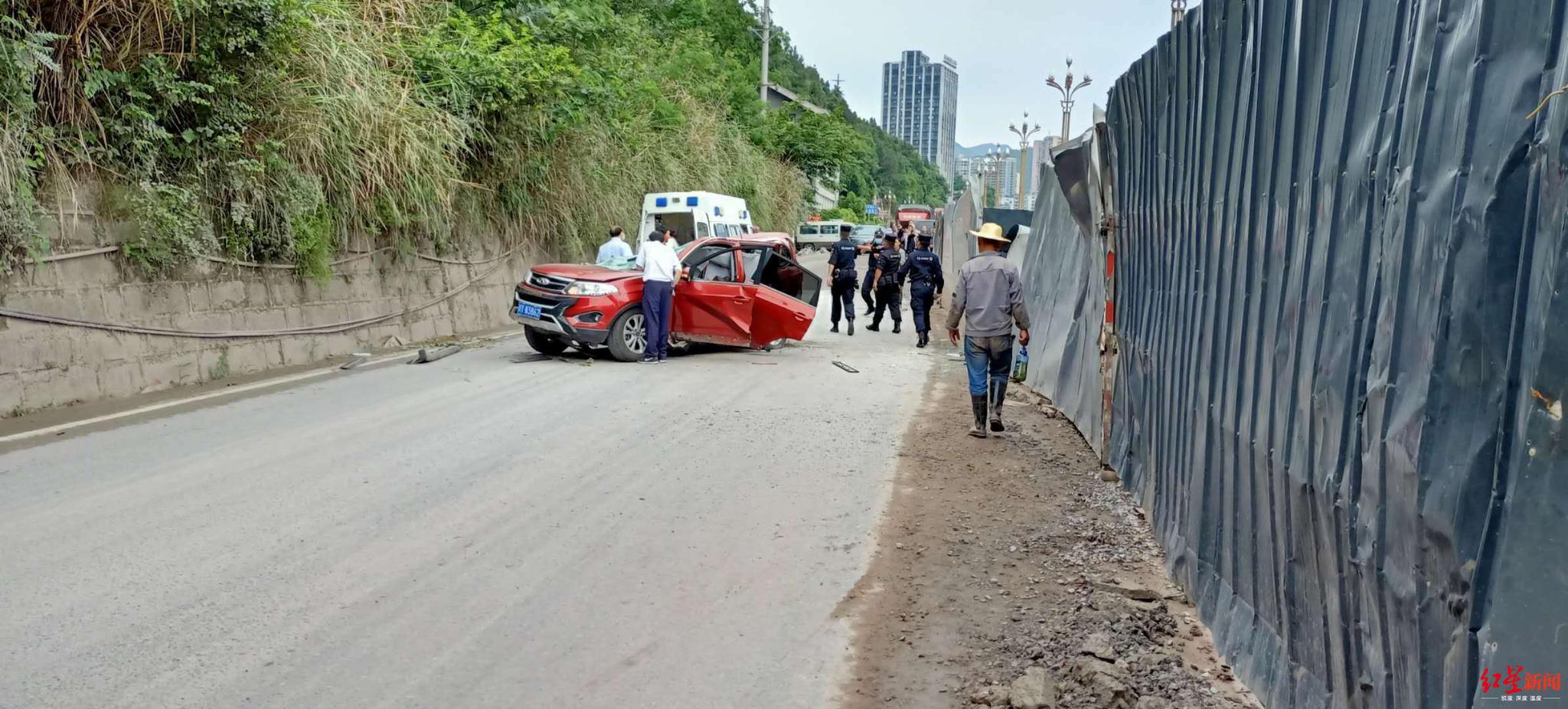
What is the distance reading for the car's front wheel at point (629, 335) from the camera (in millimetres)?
13406

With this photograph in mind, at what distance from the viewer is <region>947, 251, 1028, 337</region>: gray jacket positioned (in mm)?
9148

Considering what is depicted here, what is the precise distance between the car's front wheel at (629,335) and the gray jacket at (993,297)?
5.40 metres

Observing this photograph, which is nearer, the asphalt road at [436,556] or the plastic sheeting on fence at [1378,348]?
the plastic sheeting on fence at [1378,348]

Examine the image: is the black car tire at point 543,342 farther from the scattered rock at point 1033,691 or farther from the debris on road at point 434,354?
the scattered rock at point 1033,691

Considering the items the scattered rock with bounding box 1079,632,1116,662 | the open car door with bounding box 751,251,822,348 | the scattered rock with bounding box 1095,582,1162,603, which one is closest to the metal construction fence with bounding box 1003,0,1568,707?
the scattered rock with bounding box 1095,582,1162,603

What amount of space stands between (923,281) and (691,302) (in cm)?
395

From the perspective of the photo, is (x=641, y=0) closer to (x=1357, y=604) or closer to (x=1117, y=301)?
(x=1117, y=301)

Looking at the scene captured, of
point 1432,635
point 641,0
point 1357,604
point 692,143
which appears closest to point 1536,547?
point 1432,635

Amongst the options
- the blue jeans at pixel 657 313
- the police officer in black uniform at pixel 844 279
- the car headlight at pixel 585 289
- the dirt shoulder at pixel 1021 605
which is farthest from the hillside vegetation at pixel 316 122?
the dirt shoulder at pixel 1021 605

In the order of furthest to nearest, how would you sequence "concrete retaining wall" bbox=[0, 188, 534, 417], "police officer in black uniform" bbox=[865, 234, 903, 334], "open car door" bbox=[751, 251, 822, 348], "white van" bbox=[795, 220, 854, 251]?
"white van" bbox=[795, 220, 854, 251], "police officer in black uniform" bbox=[865, 234, 903, 334], "open car door" bbox=[751, 251, 822, 348], "concrete retaining wall" bbox=[0, 188, 534, 417]

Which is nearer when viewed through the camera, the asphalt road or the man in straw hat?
the asphalt road

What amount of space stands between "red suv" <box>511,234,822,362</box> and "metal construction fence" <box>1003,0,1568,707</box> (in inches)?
335

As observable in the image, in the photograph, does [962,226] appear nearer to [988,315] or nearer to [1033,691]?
[988,315]

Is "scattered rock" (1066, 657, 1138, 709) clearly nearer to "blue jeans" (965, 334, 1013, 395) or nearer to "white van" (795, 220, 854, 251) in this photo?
"blue jeans" (965, 334, 1013, 395)
